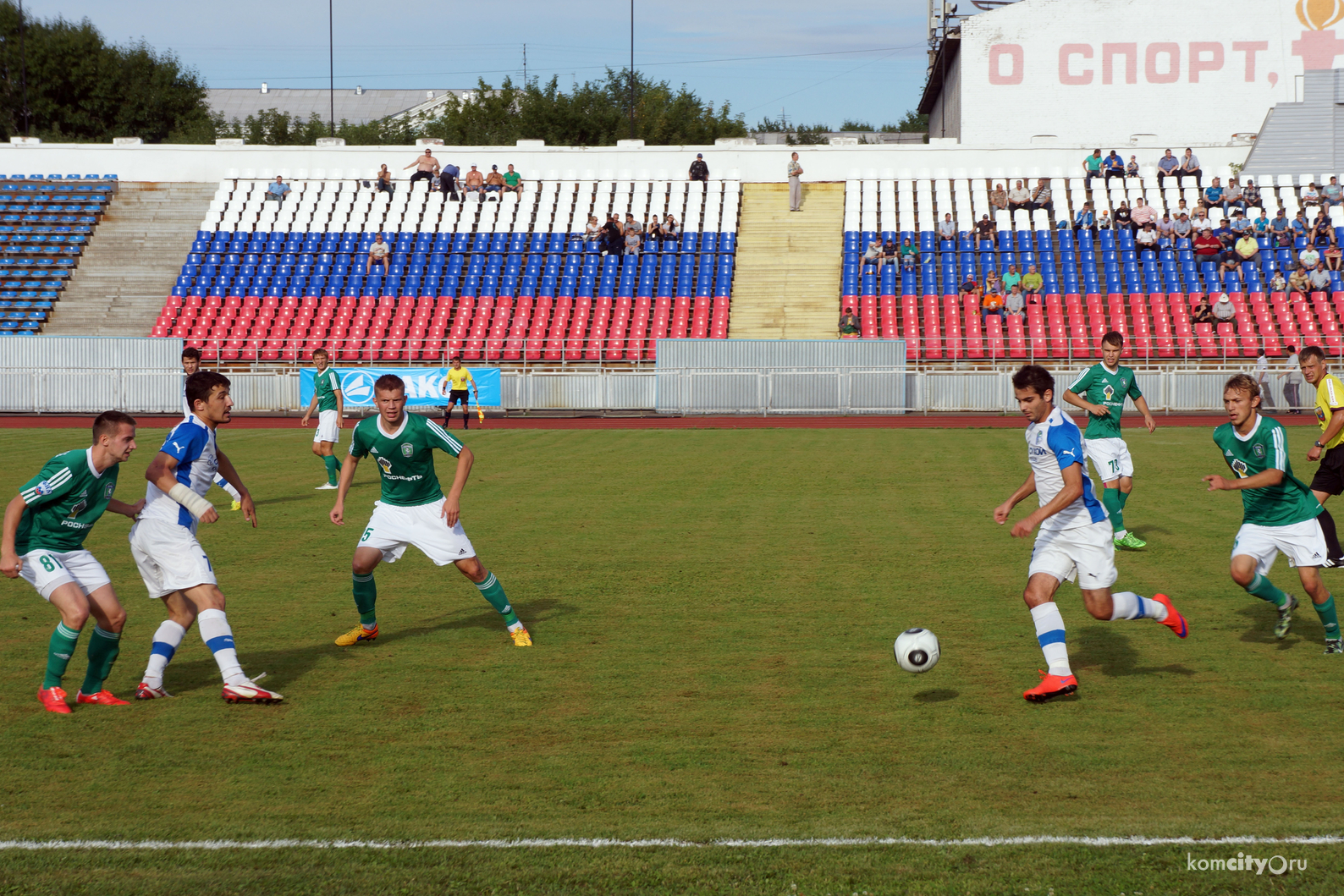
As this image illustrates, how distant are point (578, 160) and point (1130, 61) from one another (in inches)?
938

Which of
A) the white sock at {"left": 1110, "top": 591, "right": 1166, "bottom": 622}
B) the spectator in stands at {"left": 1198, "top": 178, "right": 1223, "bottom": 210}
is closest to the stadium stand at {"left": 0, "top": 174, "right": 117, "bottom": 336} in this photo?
the white sock at {"left": 1110, "top": 591, "right": 1166, "bottom": 622}

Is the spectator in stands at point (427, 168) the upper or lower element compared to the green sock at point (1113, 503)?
upper

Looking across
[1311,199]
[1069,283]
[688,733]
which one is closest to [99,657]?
[688,733]

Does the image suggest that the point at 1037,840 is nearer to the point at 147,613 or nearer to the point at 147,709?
the point at 147,709

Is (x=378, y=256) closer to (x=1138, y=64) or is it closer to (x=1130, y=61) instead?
(x=1130, y=61)

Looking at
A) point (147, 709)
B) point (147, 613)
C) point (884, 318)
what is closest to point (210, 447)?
point (147, 709)

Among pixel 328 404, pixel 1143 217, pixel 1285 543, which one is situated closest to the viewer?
pixel 1285 543

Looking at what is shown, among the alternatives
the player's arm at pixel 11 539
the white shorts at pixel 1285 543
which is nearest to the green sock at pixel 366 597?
the player's arm at pixel 11 539

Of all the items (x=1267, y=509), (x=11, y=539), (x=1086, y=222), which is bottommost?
(x=1267, y=509)

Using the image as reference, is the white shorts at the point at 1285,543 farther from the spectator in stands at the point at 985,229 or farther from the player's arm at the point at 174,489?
the spectator in stands at the point at 985,229

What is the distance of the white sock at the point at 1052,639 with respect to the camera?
678 cm

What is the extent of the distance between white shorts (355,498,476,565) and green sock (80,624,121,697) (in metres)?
1.76

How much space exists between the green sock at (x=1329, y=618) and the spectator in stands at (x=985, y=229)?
34645 mm

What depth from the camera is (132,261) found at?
1715 inches
